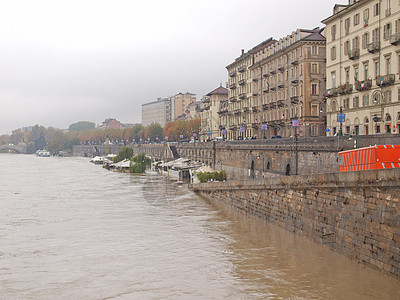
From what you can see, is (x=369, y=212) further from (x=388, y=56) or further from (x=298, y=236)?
(x=388, y=56)

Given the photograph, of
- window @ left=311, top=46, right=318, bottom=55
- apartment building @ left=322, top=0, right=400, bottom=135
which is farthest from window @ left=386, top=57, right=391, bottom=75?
window @ left=311, top=46, right=318, bottom=55

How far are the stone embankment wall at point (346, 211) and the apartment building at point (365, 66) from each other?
11689 millimetres

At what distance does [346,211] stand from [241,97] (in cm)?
7398

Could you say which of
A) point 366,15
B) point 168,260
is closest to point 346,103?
point 366,15

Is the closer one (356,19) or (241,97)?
(356,19)

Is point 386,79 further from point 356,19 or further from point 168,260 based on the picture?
point 168,260

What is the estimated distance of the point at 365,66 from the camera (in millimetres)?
47844

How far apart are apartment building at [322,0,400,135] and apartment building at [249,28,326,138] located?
28.8 feet

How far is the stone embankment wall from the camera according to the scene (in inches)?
696

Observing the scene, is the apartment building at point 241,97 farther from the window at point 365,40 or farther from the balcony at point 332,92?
the window at point 365,40

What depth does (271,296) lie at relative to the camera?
59.1 ft

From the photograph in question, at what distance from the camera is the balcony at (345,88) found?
5100 cm

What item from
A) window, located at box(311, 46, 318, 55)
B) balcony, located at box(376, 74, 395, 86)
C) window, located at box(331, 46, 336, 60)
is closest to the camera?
balcony, located at box(376, 74, 395, 86)

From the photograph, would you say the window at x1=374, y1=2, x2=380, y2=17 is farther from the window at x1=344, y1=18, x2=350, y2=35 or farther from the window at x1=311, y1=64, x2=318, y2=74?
the window at x1=311, y1=64, x2=318, y2=74
